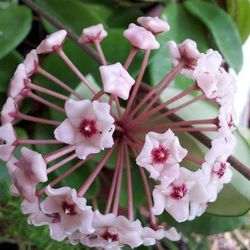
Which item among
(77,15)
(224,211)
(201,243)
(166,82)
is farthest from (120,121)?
(201,243)

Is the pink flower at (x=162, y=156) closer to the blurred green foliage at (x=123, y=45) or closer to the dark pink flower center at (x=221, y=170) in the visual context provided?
the dark pink flower center at (x=221, y=170)

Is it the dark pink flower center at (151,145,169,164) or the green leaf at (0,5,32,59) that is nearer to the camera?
the dark pink flower center at (151,145,169,164)

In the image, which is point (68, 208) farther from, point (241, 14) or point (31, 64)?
point (241, 14)

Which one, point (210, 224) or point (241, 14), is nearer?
point (210, 224)

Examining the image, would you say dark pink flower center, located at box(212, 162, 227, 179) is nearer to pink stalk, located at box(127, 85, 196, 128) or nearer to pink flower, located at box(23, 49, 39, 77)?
pink stalk, located at box(127, 85, 196, 128)

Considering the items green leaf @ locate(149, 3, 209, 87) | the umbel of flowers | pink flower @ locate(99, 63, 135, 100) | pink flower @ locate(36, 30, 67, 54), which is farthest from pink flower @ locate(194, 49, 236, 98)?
green leaf @ locate(149, 3, 209, 87)

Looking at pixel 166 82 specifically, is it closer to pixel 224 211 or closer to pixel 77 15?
pixel 224 211

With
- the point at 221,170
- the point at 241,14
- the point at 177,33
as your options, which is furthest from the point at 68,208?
the point at 241,14
